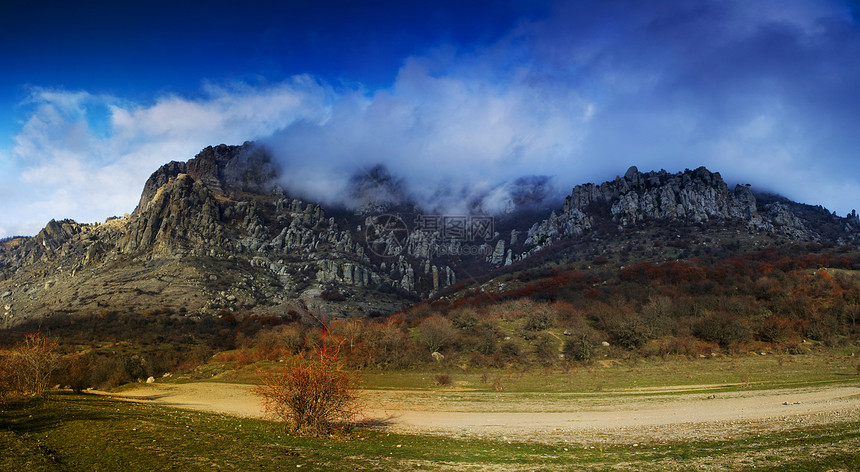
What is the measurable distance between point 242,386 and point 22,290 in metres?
129

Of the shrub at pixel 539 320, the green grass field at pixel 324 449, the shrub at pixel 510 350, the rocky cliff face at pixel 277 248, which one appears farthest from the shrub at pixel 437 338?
the rocky cliff face at pixel 277 248

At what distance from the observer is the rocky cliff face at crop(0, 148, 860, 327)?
98.2 metres

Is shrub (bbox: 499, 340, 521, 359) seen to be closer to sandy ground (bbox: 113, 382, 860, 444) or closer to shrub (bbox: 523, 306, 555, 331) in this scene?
shrub (bbox: 523, 306, 555, 331)

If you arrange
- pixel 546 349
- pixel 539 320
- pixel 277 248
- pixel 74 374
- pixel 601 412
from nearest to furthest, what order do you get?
1. pixel 601 412
2. pixel 74 374
3. pixel 546 349
4. pixel 539 320
5. pixel 277 248

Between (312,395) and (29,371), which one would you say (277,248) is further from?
(312,395)

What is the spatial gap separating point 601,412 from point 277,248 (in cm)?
13903

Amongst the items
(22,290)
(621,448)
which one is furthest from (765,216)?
(22,290)

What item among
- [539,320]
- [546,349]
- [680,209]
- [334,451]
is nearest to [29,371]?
[334,451]

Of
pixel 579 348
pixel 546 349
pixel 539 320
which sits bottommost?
pixel 546 349

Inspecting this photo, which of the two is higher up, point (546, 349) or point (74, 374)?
point (74, 374)

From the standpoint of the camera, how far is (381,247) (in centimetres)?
17812

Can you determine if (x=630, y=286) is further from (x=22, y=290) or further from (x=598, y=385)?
(x=22, y=290)

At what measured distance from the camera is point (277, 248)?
141875 millimetres

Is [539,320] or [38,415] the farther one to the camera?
[539,320]
